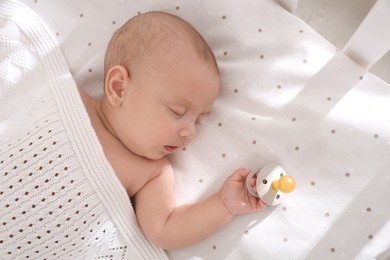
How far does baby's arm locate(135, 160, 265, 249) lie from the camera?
107 centimetres

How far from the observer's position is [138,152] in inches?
44.2

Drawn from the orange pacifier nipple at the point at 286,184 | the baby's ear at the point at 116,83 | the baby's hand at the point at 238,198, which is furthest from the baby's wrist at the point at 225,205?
the baby's ear at the point at 116,83

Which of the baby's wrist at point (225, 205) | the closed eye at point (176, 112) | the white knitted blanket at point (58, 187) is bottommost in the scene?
the white knitted blanket at point (58, 187)

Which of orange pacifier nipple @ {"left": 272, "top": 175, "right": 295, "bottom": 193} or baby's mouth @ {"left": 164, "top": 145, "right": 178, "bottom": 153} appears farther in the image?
baby's mouth @ {"left": 164, "top": 145, "right": 178, "bottom": 153}

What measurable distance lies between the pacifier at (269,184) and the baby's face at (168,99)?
0.59ft

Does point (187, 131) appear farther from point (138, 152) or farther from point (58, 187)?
point (58, 187)

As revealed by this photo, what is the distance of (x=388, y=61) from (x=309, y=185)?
0.47 metres

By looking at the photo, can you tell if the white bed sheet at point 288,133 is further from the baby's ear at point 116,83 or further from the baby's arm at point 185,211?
the baby's ear at point 116,83

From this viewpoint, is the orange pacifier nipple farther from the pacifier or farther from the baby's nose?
the baby's nose

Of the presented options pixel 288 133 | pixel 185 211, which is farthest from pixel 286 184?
pixel 185 211

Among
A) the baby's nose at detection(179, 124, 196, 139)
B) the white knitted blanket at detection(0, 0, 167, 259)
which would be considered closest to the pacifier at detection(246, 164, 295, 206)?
the baby's nose at detection(179, 124, 196, 139)

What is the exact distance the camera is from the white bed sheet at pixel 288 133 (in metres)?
1.03

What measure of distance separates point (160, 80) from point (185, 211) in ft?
1.07

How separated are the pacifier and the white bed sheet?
0.15ft
